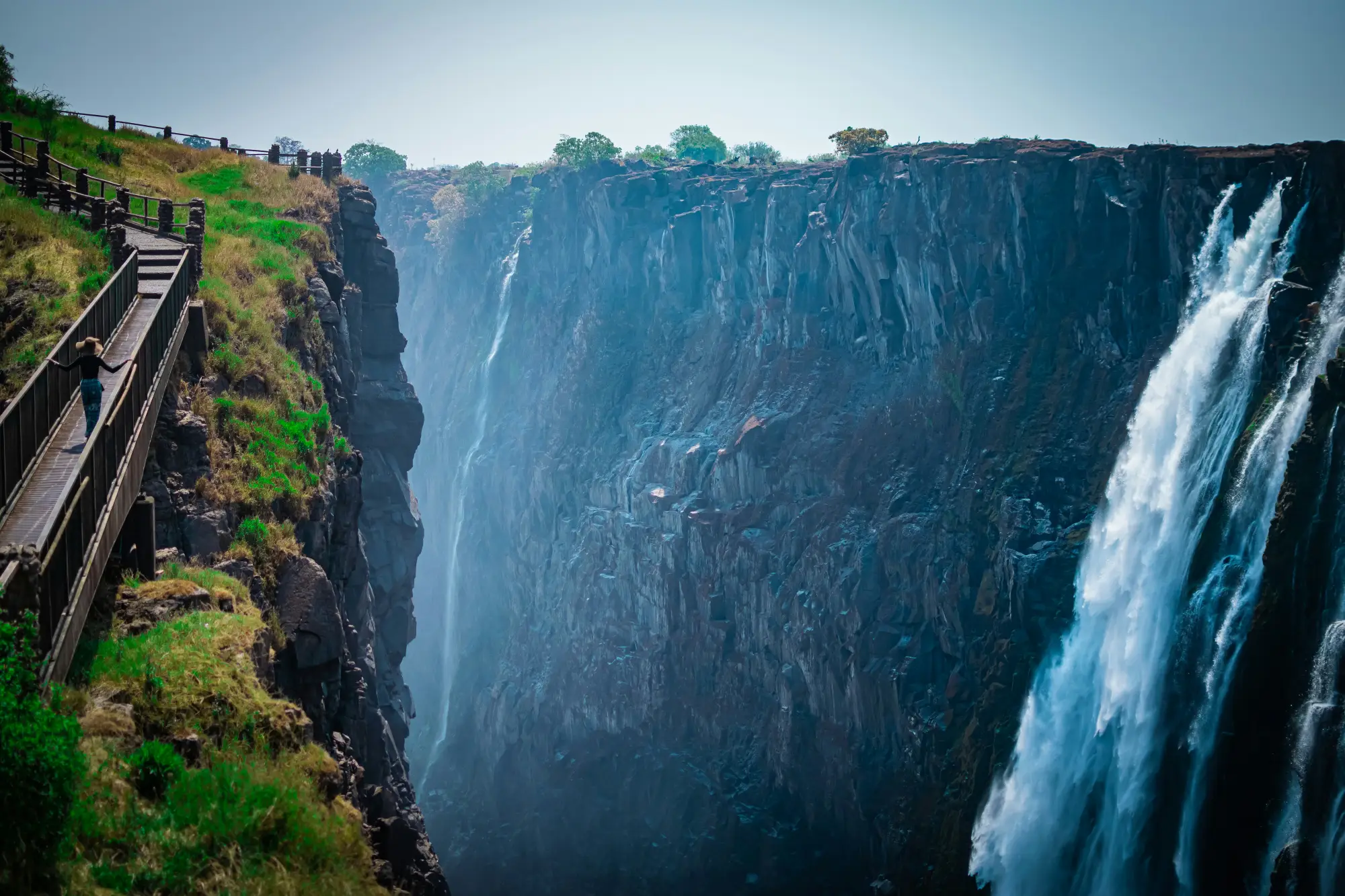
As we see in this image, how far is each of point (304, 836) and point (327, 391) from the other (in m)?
23.1

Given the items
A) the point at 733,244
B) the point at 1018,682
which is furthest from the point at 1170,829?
the point at 733,244

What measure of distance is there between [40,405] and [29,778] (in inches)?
264

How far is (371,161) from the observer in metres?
111

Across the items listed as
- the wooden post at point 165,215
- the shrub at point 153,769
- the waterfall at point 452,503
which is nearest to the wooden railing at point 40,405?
the shrub at point 153,769

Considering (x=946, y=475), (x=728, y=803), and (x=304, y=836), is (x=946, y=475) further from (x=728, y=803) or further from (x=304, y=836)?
(x=304, y=836)

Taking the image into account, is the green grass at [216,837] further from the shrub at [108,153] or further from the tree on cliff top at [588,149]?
the tree on cliff top at [588,149]

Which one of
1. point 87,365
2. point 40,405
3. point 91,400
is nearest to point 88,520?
point 40,405

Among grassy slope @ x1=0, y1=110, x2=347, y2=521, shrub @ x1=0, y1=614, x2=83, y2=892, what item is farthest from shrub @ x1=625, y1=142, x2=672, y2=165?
shrub @ x1=0, y1=614, x2=83, y2=892

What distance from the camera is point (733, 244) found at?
200 ft

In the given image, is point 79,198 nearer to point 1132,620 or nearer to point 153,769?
point 153,769

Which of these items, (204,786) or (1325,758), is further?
(1325,758)

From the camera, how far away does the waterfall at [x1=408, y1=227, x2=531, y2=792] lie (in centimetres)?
6769

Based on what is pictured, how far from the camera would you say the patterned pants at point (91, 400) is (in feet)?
Result: 51.0

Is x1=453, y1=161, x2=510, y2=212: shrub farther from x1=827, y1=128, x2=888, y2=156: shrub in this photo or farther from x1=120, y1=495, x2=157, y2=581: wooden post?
x1=120, y1=495, x2=157, y2=581: wooden post
